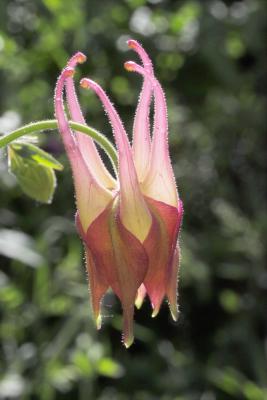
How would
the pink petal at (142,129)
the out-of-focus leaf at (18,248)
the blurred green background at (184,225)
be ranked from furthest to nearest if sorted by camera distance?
the blurred green background at (184,225) → the out-of-focus leaf at (18,248) → the pink petal at (142,129)

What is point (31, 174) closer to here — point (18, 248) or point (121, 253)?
point (121, 253)

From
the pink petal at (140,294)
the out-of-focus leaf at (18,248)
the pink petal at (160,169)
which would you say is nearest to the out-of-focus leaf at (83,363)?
the out-of-focus leaf at (18,248)

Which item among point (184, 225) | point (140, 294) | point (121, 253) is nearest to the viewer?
point (121, 253)

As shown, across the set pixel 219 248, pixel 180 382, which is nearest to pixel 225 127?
pixel 219 248

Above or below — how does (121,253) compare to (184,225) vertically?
above

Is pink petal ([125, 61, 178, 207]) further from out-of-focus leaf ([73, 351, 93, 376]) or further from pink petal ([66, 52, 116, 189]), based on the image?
out-of-focus leaf ([73, 351, 93, 376])

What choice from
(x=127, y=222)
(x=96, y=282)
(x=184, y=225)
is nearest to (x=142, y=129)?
(x=127, y=222)

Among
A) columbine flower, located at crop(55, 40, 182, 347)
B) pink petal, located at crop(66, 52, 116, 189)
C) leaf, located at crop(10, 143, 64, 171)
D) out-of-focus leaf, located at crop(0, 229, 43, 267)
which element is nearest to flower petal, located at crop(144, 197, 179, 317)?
columbine flower, located at crop(55, 40, 182, 347)

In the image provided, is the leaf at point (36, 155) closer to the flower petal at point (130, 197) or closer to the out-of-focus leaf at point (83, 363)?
the flower petal at point (130, 197)
